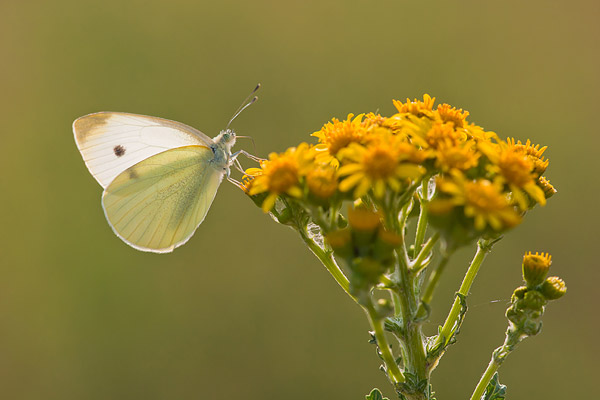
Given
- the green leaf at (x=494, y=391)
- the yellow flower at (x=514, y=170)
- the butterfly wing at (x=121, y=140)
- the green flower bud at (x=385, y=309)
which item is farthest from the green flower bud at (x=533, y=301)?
the butterfly wing at (x=121, y=140)

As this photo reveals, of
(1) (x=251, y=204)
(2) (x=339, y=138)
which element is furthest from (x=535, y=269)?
(1) (x=251, y=204)

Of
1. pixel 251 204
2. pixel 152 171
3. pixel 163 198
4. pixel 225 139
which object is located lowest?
pixel 163 198

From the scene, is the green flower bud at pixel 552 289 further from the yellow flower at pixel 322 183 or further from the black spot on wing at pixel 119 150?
the black spot on wing at pixel 119 150

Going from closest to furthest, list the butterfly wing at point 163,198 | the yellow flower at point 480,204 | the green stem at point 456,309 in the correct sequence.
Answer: the yellow flower at point 480,204, the green stem at point 456,309, the butterfly wing at point 163,198

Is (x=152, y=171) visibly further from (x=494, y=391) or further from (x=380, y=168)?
(x=494, y=391)

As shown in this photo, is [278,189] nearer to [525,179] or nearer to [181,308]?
[525,179]

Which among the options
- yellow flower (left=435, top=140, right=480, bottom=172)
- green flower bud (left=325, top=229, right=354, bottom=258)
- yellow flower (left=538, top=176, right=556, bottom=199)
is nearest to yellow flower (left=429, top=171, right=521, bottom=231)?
yellow flower (left=435, top=140, right=480, bottom=172)

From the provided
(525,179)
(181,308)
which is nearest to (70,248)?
(181,308)
